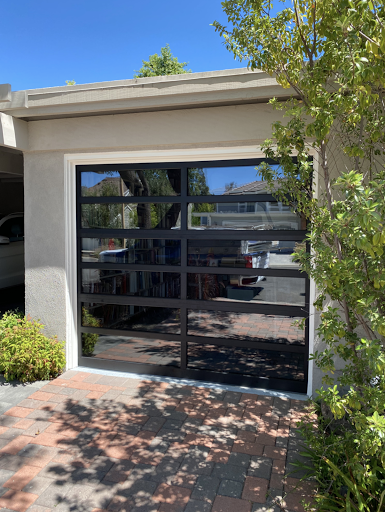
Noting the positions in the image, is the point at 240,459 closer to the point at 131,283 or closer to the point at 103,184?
the point at 131,283

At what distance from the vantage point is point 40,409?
3.94m

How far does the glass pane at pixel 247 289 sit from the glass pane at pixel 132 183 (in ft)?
3.86

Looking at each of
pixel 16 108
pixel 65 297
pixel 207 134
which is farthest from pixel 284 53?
pixel 65 297

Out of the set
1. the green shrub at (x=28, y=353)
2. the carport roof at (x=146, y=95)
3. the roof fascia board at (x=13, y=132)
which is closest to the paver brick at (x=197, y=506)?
the green shrub at (x=28, y=353)

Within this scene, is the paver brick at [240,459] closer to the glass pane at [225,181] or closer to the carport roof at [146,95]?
A: the glass pane at [225,181]

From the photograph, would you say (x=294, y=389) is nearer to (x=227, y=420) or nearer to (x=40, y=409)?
(x=227, y=420)

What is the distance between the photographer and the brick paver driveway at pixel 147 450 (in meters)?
2.68

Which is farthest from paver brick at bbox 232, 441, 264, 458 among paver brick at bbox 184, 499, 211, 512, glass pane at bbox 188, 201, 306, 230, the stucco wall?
the stucco wall

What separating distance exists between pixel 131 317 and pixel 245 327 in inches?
61.0

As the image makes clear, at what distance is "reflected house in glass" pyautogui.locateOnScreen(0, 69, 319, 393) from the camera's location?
4258mm

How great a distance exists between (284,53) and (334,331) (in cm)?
206

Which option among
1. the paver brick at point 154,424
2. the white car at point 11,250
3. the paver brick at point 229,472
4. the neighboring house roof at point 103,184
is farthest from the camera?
the white car at point 11,250

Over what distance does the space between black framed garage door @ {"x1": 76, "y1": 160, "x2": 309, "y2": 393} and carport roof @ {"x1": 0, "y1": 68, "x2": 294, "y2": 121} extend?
79 cm

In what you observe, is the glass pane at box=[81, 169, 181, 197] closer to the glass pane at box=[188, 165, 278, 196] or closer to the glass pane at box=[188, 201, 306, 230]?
the glass pane at box=[188, 165, 278, 196]
